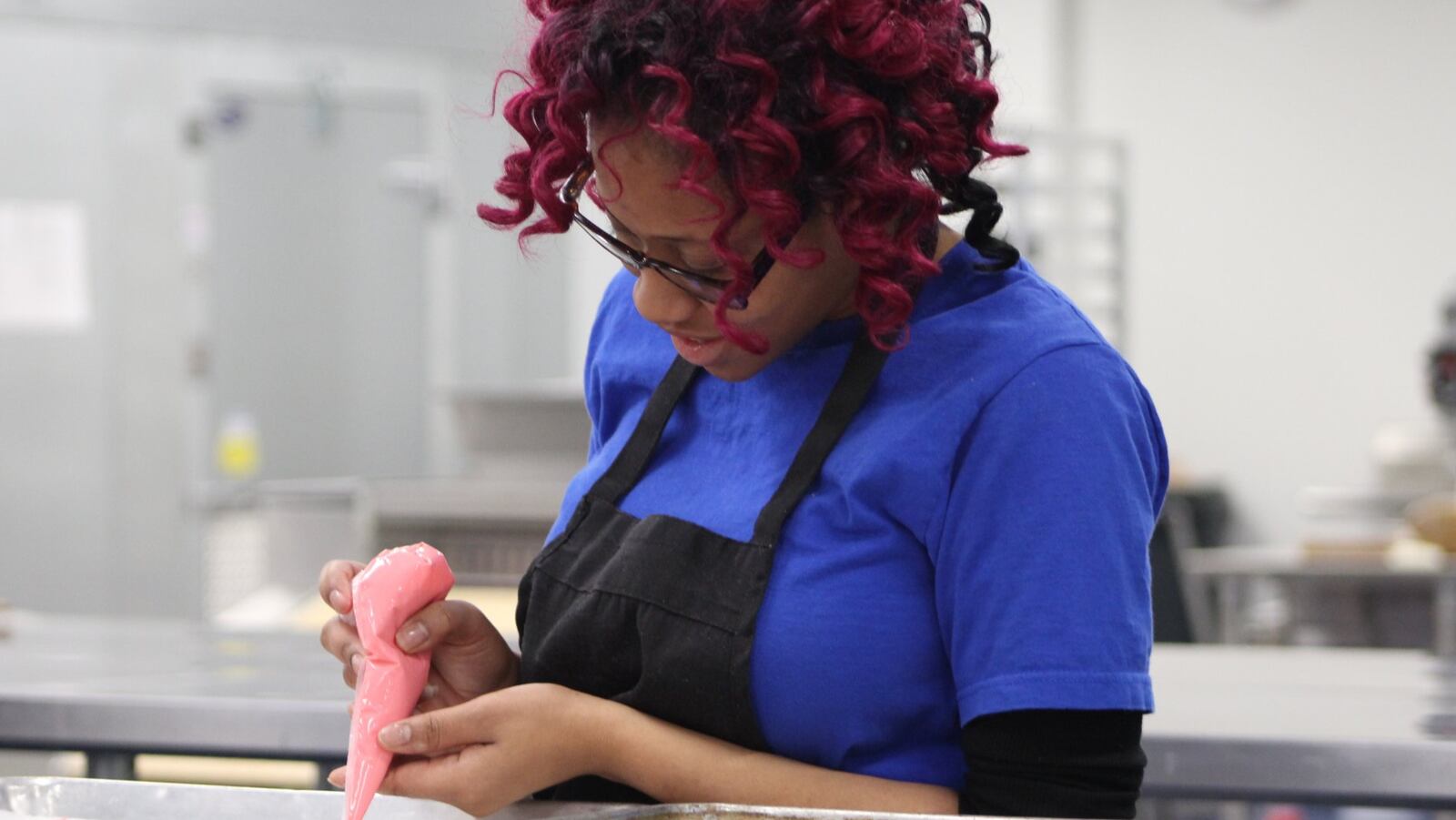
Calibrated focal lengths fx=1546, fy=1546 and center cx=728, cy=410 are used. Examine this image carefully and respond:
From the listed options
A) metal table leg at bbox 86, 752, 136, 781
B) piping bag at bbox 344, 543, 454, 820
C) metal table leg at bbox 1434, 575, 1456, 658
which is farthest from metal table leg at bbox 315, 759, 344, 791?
metal table leg at bbox 1434, 575, 1456, 658

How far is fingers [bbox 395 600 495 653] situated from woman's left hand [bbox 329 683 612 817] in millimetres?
76

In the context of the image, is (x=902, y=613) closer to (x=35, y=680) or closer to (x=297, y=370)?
(x=35, y=680)

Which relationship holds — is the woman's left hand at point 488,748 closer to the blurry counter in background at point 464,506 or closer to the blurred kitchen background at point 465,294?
the blurred kitchen background at point 465,294

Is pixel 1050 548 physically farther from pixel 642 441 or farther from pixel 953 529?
pixel 642 441

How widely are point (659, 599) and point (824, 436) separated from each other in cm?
16

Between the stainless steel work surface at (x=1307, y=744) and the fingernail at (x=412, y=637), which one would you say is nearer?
the fingernail at (x=412, y=637)

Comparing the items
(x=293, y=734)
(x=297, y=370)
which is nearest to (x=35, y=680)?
(x=293, y=734)

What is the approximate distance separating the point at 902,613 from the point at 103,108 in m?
4.11

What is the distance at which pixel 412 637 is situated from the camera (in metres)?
1.04

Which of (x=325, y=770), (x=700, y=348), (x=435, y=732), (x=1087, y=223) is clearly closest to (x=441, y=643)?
(x=435, y=732)

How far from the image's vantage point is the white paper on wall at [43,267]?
173 inches

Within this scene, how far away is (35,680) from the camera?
5.11 ft

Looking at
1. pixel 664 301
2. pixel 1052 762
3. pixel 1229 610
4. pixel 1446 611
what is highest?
pixel 664 301

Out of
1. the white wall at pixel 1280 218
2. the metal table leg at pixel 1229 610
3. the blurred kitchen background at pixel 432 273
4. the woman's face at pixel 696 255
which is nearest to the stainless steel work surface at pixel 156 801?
the woman's face at pixel 696 255
